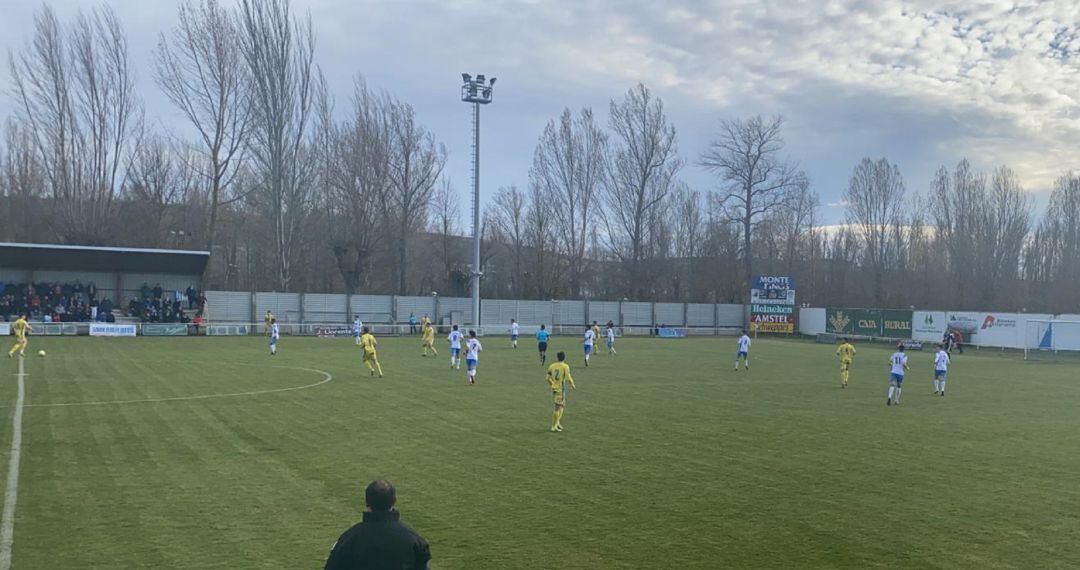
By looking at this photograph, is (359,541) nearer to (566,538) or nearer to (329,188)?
(566,538)

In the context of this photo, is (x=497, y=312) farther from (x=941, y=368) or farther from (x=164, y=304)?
(x=941, y=368)

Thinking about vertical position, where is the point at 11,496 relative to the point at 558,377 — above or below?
below

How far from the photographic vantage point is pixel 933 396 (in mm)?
24828

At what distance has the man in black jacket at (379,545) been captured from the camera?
14.2ft

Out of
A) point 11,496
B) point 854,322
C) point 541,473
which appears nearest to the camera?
point 11,496

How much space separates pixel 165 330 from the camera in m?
48.6

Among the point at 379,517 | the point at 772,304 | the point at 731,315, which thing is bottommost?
the point at 731,315

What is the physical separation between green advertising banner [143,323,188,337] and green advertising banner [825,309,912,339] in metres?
51.2

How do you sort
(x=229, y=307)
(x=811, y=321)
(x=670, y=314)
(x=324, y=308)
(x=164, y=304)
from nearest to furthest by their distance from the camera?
(x=164, y=304)
(x=229, y=307)
(x=324, y=308)
(x=811, y=321)
(x=670, y=314)

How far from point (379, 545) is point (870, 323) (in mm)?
64991

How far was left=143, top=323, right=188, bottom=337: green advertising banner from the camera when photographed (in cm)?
4803

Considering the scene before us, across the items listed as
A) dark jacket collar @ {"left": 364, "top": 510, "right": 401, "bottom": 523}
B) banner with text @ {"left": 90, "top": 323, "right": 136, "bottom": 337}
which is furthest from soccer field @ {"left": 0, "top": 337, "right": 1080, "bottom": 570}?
banner with text @ {"left": 90, "top": 323, "right": 136, "bottom": 337}

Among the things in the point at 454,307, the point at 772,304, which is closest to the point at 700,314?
the point at 772,304

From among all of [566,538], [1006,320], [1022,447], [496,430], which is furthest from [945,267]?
[566,538]
